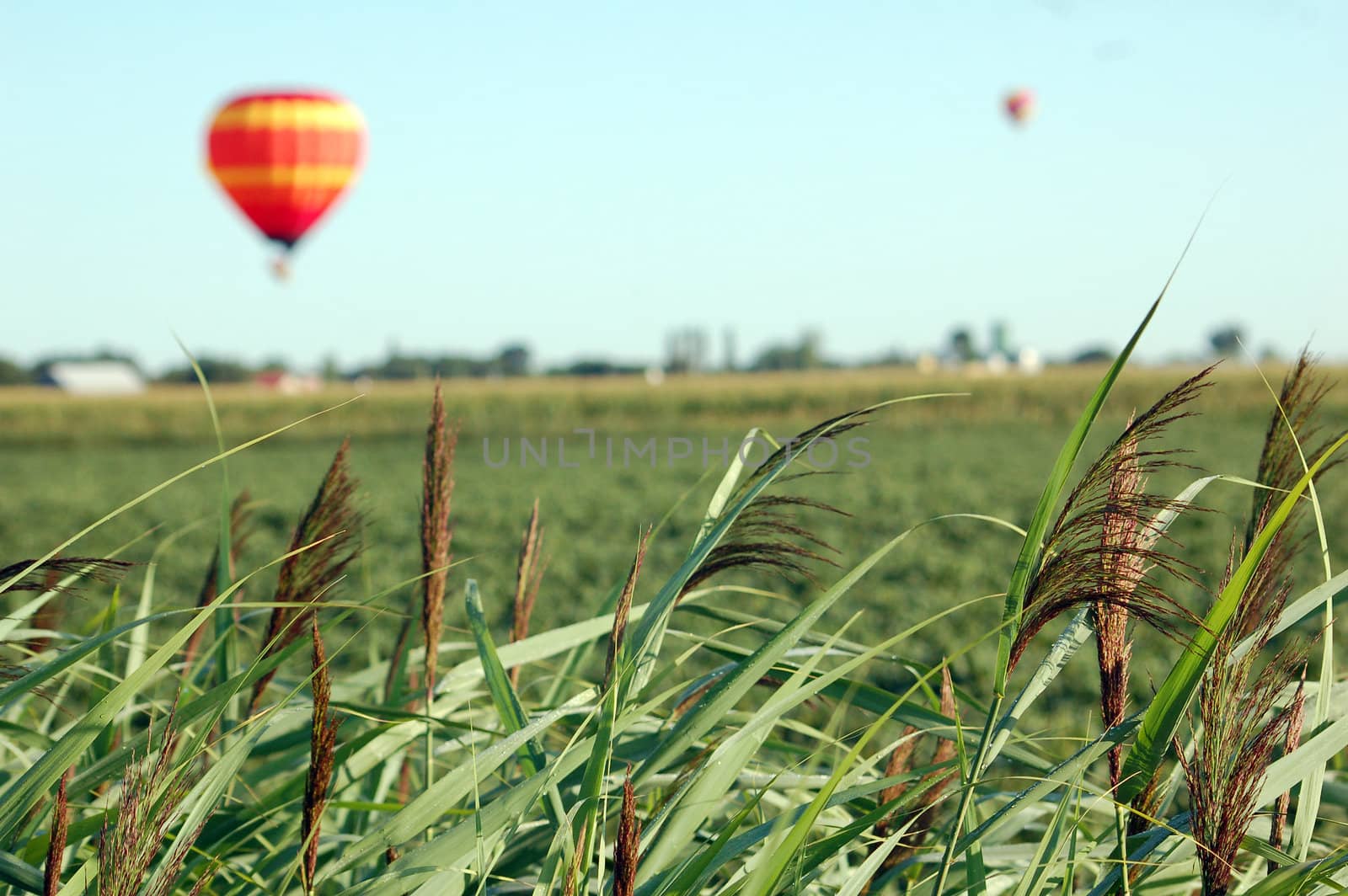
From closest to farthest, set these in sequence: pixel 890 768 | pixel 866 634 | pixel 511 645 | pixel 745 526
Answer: pixel 745 526 → pixel 890 768 → pixel 511 645 → pixel 866 634

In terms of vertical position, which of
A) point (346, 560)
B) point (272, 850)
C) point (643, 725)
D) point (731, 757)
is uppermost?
point (346, 560)

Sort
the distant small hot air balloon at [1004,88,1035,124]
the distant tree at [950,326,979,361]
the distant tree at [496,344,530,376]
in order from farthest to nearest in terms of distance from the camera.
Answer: the distant tree at [950,326,979,361]
the distant tree at [496,344,530,376]
the distant small hot air balloon at [1004,88,1035,124]

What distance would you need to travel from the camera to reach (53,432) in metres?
40.3

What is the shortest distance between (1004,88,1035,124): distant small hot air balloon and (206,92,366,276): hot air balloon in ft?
106

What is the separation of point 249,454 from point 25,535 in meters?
17.0

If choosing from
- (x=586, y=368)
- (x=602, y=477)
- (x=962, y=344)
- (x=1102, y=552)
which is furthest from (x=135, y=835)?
(x=962, y=344)

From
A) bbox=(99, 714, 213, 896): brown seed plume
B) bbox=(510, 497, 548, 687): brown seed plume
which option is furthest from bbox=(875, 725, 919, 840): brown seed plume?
bbox=(99, 714, 213, 896): brown seed plume

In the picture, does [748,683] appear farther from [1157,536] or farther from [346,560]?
[346,560]

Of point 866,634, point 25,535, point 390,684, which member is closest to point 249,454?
point 25,535

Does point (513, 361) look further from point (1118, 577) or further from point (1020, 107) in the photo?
point (1118, 577)

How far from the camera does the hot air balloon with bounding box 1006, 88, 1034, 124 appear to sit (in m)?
49.0

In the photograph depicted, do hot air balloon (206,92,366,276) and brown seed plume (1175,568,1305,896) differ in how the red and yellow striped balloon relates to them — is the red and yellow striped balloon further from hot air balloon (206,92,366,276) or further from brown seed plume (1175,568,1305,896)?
brown seed plume (1175,568,1305,896)

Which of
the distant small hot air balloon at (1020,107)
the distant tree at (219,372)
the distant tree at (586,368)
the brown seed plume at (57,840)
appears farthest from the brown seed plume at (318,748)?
the distant tree at (219,372)

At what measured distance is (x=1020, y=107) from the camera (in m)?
48.9
